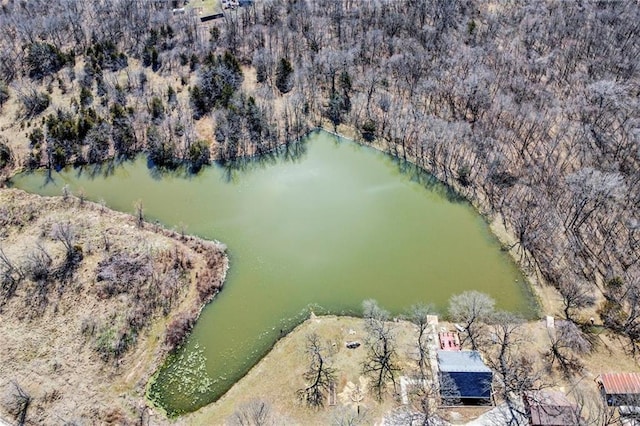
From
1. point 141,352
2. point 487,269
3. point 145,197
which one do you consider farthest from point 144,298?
point 487,269

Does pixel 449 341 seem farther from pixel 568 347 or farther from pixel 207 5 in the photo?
pixel 207 5

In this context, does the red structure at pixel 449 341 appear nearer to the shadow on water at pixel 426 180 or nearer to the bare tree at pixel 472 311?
the bare tree at pixel 472 311

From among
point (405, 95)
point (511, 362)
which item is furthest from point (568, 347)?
point (405, 95)

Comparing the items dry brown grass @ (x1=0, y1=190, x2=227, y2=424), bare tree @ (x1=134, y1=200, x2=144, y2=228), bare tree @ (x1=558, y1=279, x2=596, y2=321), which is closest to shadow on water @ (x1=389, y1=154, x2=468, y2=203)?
bare tree @ (x1=558, y1=279, x2=596, y2=321)

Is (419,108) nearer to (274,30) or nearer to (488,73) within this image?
(488,73)

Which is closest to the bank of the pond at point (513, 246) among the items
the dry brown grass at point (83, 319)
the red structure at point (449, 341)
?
the red structure at point (449, 341)

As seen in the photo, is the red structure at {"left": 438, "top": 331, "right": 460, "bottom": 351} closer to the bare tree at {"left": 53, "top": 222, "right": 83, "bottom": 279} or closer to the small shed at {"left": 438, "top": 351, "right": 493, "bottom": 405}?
the small shed at {"left": 438, "top": 351, "right": 493, "bottom": 405}
